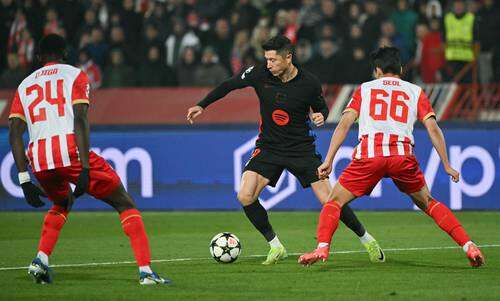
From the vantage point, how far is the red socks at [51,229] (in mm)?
9641

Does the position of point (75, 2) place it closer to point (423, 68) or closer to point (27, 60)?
point (27, 60)

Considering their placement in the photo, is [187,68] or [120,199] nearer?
[120,199]

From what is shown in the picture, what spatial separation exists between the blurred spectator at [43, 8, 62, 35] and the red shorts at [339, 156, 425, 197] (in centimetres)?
1240

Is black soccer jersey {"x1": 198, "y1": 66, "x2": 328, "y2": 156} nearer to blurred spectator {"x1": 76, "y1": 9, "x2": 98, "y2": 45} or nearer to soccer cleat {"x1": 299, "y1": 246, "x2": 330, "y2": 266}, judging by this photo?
soccer cleat {"x1": 299, "y1": 246, "x2": 330, "y2": 266}

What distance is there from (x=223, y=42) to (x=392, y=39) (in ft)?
10.7

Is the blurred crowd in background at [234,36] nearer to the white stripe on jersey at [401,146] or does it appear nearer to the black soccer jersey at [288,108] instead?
the black soccer jersey at [288,108]

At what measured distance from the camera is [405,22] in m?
20.0

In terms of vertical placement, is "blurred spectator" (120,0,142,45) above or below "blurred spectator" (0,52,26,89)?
above

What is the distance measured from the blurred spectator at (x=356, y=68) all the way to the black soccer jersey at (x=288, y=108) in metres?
8.06

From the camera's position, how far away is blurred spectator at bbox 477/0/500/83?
61.9ft

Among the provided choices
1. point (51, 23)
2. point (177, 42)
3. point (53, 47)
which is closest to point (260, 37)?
point (177, 42)

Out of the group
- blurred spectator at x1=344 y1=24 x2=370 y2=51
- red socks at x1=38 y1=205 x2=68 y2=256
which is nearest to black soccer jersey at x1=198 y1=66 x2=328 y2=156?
red socks at x1=38 y1=205 x2=68 y2=256

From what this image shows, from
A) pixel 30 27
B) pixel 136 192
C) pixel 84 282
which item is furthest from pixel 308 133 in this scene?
pixel 30 27

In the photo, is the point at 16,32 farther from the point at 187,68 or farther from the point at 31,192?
the point at 31,192
